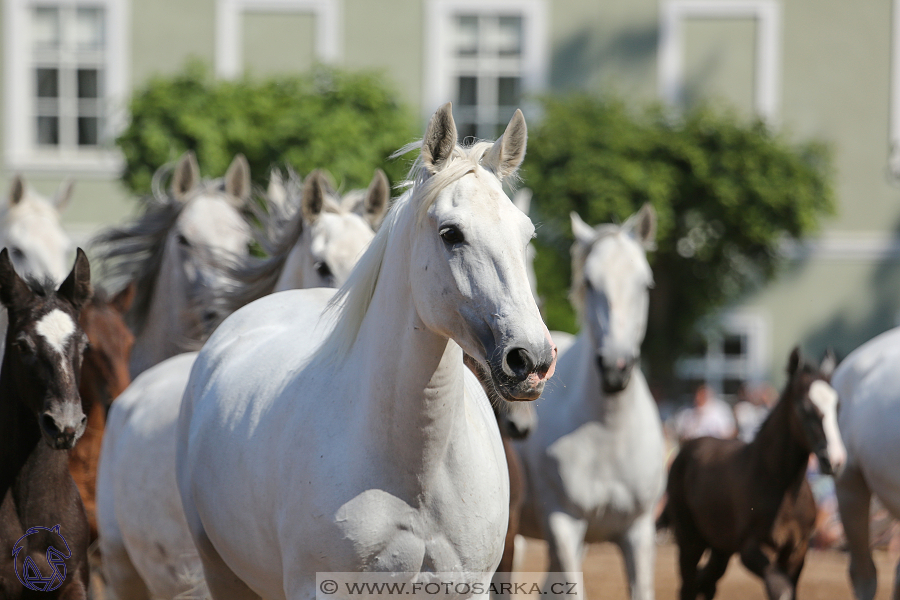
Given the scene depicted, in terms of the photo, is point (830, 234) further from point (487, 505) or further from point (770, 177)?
point (487, 505)

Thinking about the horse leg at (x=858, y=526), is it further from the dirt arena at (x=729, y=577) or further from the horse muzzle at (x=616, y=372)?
the dirt arena at (x=729, y=577)

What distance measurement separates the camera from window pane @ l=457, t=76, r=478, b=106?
17688 millimetres

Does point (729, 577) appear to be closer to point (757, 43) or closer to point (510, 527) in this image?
point (510, 527)

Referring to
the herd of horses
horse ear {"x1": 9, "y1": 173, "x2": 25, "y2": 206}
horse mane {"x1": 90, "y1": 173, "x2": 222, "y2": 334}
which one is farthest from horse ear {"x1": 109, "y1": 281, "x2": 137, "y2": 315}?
horse ear {"x1": 9, "y1": 173, "x2": 25, "y2": 206}

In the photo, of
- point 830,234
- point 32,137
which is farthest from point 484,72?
point 32,137

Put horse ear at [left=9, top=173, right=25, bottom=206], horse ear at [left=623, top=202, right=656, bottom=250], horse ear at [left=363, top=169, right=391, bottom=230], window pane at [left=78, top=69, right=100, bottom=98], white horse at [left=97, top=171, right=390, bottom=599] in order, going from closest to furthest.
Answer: white horse at [left=97, top=171, right=390, bottom=599] < horse ear at [left=363, top=169, right=391, bottom=230] < horse ear at [left=623, top=202, right=656, bottom=250] < horse ear at [left=9, top=173, right=25, bottom=206] < window pane at [left=78, top=69, right=100, bottom=98]

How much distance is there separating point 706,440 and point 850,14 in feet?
43.8

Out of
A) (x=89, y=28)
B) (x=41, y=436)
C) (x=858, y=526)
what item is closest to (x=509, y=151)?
(x=41, y=436)

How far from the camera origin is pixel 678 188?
15531mm

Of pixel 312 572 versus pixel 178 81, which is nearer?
pixel 312 572

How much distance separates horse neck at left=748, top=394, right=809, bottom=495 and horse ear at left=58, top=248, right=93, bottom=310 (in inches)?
143

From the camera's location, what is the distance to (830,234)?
58.2ft

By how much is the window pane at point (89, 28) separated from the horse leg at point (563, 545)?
565 inches

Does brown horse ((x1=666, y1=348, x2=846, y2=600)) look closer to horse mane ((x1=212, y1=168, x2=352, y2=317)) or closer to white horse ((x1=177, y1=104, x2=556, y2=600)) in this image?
horse mane ((x1=212, y1=168, x2=352, y2=317))
